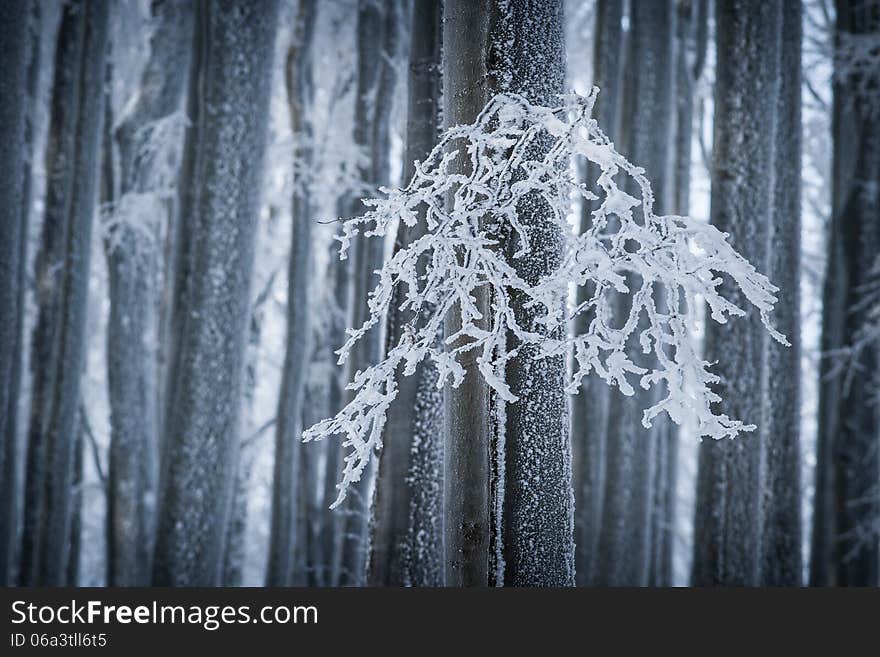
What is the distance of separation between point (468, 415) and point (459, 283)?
2.46 ft

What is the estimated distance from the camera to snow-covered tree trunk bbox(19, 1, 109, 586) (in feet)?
25.9

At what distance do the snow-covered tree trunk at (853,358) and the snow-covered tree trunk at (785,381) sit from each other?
2170mm

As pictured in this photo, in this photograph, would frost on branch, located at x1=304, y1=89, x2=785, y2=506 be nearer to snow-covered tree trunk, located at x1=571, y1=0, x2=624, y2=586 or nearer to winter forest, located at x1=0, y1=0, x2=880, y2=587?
winter forest, located at x1=0, y1=0, x2=880, y2=587

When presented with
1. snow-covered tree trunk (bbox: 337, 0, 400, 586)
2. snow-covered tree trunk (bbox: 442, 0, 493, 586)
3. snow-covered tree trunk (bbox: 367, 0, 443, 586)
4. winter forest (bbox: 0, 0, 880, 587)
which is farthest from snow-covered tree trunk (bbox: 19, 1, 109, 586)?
snow-covered tree trunk (bbox: 442, 0, 493, 586)

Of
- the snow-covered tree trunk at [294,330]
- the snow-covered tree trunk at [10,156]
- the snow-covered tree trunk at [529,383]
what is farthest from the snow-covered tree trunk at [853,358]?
the snow-covered tree trunk at [10,156]

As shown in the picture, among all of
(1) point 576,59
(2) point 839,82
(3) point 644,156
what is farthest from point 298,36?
(2) point 839,82

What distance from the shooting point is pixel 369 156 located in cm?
947

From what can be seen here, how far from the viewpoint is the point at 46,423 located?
314 inches

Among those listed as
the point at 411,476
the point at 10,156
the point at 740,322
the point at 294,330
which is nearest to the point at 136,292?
the point at 294,330

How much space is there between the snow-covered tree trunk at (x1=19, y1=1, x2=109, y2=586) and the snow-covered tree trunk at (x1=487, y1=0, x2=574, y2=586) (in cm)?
651

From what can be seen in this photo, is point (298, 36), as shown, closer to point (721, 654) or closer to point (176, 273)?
point (176, 273)

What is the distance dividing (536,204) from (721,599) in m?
2.54

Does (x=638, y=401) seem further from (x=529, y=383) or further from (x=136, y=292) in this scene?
(x=136, y=292)

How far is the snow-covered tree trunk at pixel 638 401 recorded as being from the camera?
7.56m
